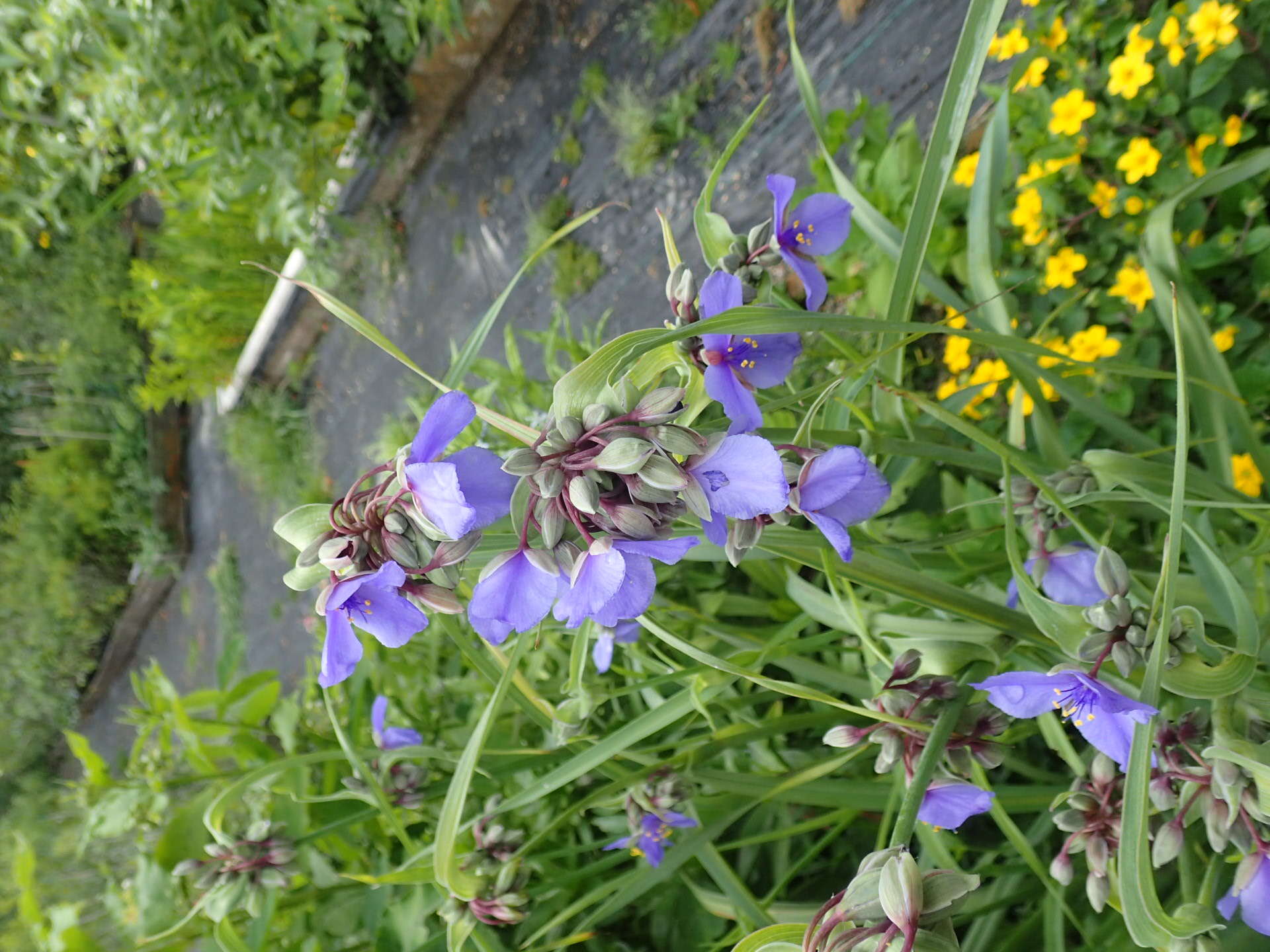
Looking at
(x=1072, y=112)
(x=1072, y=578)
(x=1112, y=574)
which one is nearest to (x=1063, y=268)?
(x=1072, y=112)

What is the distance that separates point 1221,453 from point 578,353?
79cm

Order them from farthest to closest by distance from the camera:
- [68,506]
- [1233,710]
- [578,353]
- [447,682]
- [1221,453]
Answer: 1. [68,506]
2. [578,353]
3. [447,682]
4. [1221,453]
5. [1233,710]

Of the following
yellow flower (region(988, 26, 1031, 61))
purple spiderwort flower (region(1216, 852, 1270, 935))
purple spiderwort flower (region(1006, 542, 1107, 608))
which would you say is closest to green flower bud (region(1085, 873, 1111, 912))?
purple spiderwort flower (region(1216, 852, 1270, 935))

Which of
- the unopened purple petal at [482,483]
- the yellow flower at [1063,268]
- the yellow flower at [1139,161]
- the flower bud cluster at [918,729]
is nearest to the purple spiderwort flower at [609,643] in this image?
the flower bud cluster at [918,729]

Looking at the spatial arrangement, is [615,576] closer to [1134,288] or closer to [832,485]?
[832,485]

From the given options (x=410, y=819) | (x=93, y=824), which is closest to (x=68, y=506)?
(x=93, y=824)

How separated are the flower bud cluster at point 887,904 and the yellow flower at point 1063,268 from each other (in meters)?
1.00

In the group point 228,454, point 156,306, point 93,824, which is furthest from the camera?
point 228,454

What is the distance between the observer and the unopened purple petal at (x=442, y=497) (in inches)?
13.7

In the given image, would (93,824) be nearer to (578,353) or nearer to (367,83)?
(578,353)

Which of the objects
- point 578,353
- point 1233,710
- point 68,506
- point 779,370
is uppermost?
point 68,506

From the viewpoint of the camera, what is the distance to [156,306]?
315 cm

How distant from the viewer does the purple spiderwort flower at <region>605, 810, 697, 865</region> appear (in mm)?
711

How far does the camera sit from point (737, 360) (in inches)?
19.5
